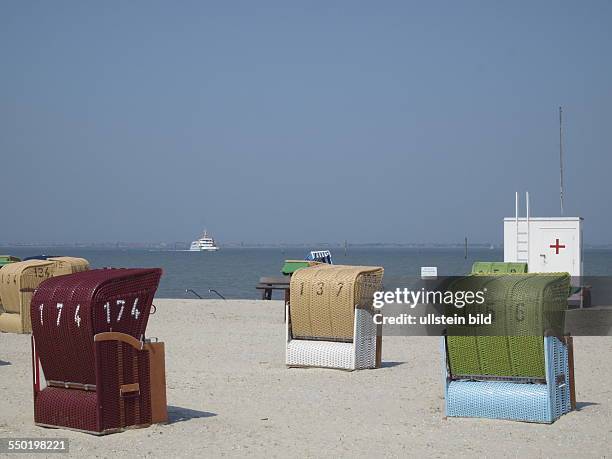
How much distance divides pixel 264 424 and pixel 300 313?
4.56 metres

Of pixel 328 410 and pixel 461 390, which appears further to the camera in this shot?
pixel 328 410

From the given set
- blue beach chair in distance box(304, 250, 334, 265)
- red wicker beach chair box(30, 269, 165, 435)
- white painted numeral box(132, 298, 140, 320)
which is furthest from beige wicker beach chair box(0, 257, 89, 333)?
blue beach chair in distance box(304, 250, 334, 265)

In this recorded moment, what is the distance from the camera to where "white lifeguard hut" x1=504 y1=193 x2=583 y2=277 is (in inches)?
906

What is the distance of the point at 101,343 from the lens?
8266 millimetres

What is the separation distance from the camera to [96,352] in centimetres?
820

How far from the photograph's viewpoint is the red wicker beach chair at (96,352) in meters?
8.30

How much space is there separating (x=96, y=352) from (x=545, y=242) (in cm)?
1714

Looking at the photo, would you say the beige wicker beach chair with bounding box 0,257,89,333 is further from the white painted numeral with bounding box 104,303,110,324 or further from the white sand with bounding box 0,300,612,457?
the white painted numeral with bounding box 104,303,110,324

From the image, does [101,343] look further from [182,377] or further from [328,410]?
[182,377]

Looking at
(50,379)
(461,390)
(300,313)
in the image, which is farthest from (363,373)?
(50,379)

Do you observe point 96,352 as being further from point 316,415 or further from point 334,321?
point 334,321

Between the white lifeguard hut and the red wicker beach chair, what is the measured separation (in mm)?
15652

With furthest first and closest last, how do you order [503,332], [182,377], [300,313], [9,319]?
[9,319] → [300,313] → [182,377] → [503,332]

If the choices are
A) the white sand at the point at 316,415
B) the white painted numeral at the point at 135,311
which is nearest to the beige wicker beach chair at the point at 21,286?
the white sand at the point at 316,415
